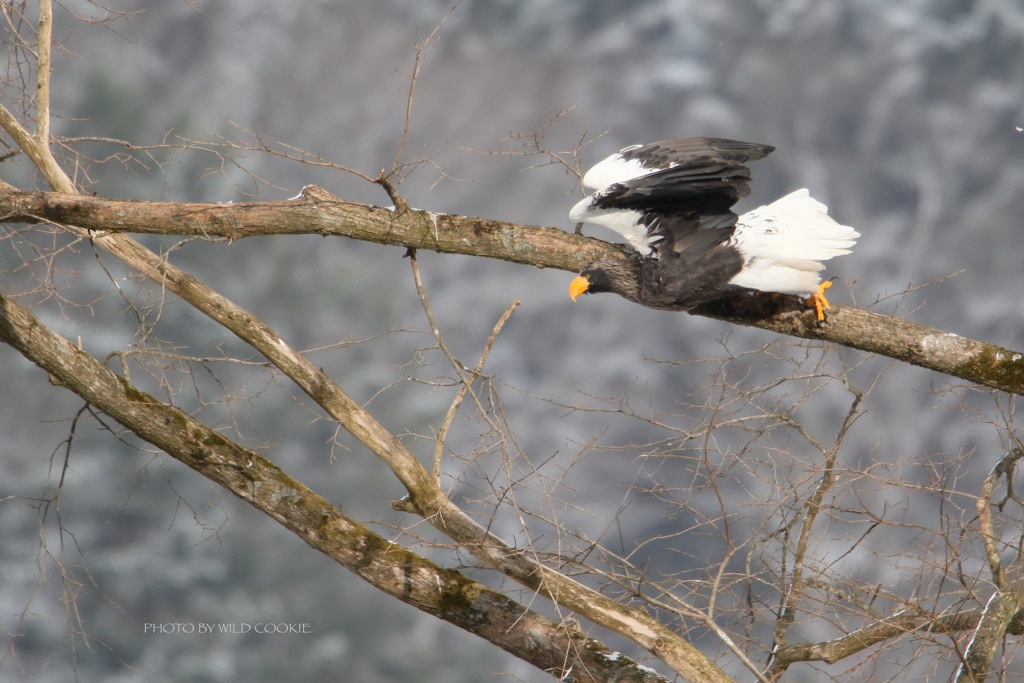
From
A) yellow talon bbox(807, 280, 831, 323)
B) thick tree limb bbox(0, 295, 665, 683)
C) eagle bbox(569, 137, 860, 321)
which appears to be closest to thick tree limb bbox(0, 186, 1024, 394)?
yellow talon bbox(807, 280, 831, 323)

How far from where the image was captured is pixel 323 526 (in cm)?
377

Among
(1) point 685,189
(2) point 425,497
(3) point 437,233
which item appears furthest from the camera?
(2) point 425,497

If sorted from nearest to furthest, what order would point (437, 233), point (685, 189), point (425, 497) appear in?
point (685, 189), point (437, 233), point (425, 497)

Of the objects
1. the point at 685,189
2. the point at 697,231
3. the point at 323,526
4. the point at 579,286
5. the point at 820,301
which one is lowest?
the point at 323,526

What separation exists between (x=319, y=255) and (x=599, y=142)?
7.59ft

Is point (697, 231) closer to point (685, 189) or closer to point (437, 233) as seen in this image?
point (685, 189)

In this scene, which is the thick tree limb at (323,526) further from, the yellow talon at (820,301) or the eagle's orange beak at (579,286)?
the yellow talon at (820,301)

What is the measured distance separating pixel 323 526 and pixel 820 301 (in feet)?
7.61

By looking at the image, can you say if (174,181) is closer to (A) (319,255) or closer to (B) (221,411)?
(A) (319,255)

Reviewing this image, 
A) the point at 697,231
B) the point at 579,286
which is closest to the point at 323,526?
the point at 579,286

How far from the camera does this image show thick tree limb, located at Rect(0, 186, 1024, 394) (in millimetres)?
3590

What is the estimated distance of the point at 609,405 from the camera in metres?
6.35

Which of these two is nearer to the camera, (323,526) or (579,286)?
(579,286)

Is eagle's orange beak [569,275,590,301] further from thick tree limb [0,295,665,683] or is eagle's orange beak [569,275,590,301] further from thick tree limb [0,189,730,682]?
thick tree limb [0,295,665,683]
